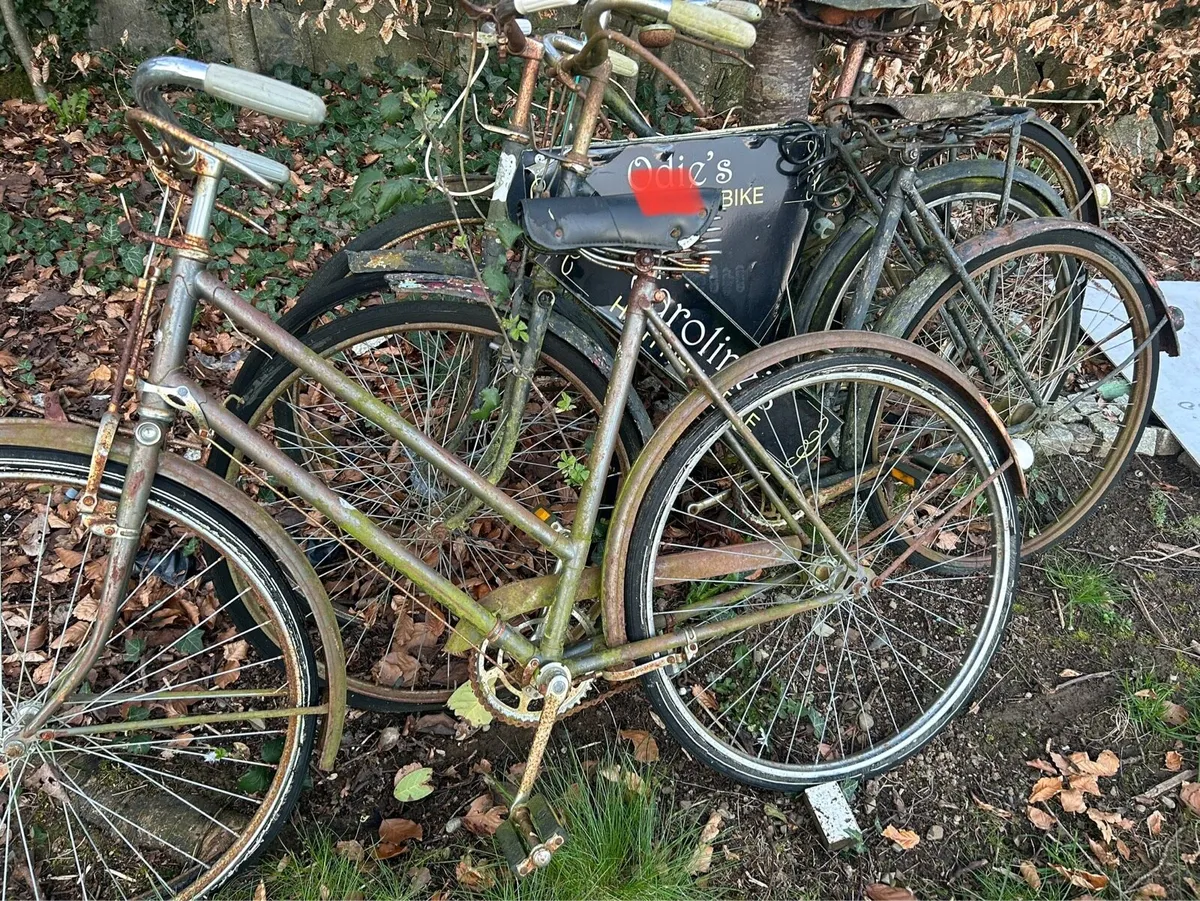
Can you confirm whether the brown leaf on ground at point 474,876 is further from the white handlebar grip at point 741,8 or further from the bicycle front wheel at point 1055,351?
the white handlebar grip at point 741,8

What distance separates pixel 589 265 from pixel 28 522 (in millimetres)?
2442

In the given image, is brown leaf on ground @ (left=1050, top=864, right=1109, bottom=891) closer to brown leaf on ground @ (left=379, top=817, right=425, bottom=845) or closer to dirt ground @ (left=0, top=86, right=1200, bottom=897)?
dirt ground @ (left=0, top=86, right=1200, bottom=897)

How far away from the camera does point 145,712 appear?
247 cm

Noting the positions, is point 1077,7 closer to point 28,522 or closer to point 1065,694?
point 1065,694

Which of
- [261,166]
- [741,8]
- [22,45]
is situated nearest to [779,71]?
[741,8]

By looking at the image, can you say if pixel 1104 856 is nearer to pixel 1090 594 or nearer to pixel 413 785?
pixel 1090 594

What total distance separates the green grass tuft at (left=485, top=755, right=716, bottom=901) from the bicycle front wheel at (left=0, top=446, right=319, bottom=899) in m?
0.75

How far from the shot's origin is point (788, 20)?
10.00 feet

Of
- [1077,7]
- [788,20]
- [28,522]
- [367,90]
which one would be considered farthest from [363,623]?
[1077,7]

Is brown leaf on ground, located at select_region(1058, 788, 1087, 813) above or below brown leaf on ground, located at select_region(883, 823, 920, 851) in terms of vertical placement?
above

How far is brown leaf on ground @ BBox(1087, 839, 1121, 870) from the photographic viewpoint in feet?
7.26

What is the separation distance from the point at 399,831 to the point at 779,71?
3247 millimetres

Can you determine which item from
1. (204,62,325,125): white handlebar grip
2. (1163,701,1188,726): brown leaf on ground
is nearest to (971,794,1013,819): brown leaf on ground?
(1163,701,1188,726): brown leaf on ground

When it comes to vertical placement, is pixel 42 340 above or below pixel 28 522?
above
